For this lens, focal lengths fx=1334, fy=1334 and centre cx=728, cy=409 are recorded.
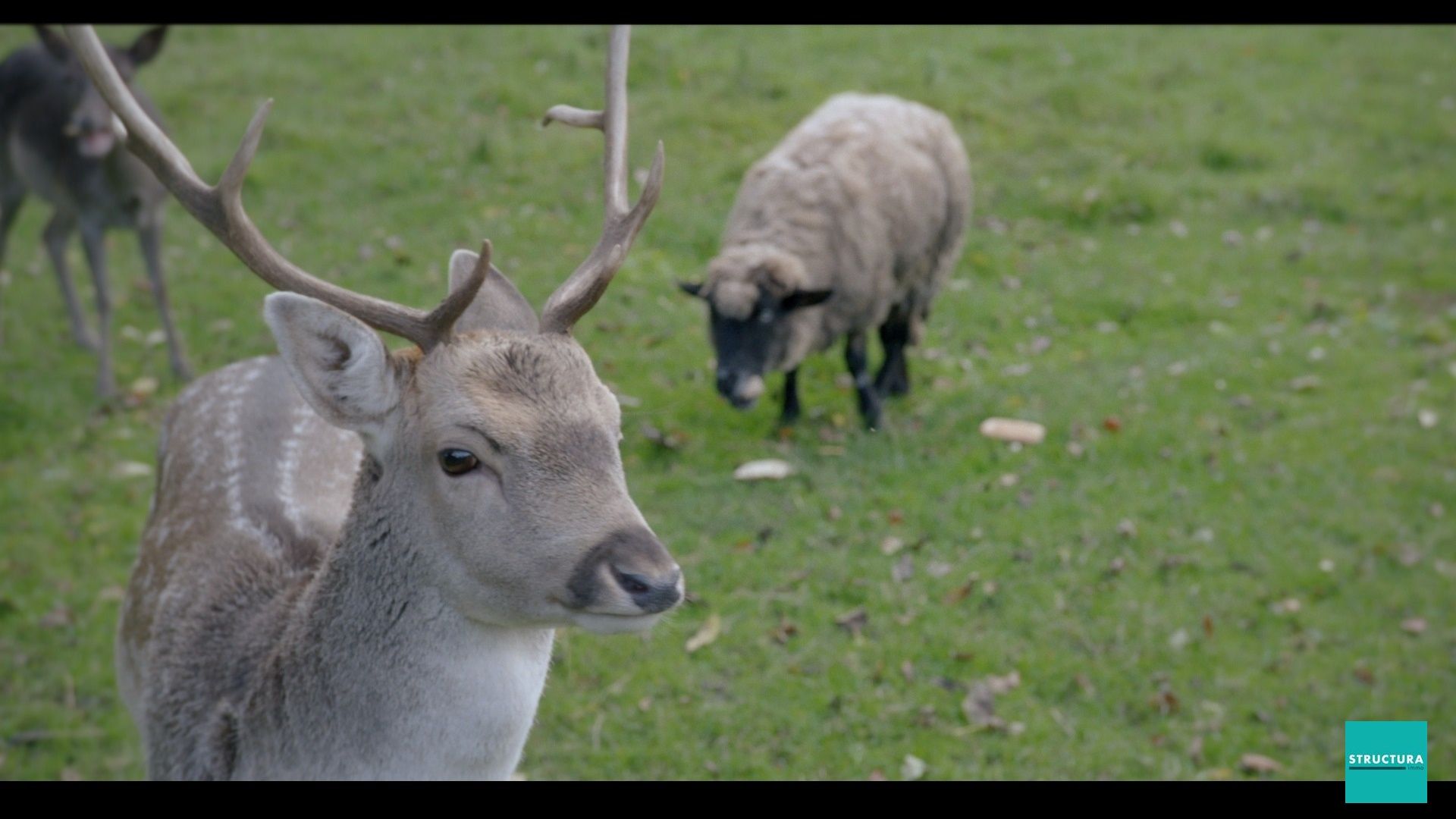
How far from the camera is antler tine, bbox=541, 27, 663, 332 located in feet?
10.7

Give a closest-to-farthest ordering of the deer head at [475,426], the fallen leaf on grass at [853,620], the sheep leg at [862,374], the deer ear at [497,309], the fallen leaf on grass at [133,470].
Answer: the deer head at [475,426], the deer ear at [497,309], the fallen leaf on grass at [853,620], the fallen leaf on grass at [133,470], the sheep leg at [862,374]

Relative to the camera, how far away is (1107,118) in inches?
452

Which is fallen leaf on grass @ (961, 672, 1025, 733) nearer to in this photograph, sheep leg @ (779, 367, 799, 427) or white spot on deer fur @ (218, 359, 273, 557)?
sheep leg @ (779, 367, 799, 427)

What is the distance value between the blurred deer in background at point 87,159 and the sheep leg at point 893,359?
4.23 meters

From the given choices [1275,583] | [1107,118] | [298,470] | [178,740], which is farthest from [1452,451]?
[178,740]

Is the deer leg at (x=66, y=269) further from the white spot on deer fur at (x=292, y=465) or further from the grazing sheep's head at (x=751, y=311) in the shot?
the white spot on deer fur at (x=292, y=465)

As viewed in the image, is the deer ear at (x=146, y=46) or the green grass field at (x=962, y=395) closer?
the green grass field at (x=962, y=395)

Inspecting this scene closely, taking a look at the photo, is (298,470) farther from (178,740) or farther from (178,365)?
(178,365)

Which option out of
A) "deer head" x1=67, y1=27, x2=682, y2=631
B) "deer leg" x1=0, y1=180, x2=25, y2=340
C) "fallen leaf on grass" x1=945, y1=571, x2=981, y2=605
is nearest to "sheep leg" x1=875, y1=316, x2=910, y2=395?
"fallen leaf on grass" x1=945, y1=571, x2=981, y2=605

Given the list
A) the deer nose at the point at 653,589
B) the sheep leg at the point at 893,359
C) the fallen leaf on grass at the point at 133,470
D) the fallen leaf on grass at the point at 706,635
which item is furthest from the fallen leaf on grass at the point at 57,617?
the sheep leg at the point at 893,359

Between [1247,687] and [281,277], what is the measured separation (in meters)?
4.31

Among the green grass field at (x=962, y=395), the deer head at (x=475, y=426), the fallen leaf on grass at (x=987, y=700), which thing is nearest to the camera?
the deer head at (x=475, y=426)

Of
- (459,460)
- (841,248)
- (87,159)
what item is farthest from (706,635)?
(87,159)

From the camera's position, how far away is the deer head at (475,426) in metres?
2.89
